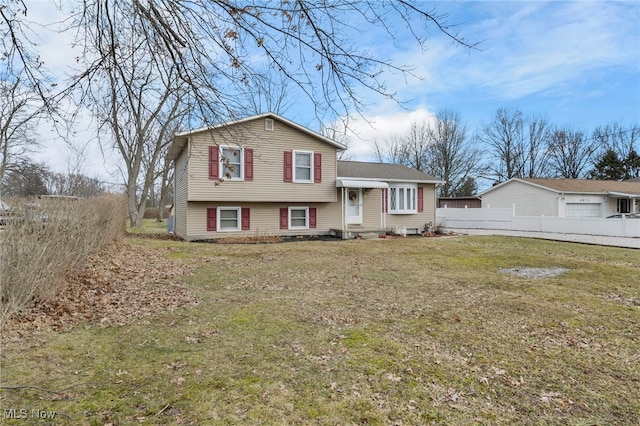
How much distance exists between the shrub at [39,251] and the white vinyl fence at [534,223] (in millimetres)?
19836

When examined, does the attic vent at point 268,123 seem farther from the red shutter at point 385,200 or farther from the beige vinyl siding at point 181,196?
the red shutter at point 385,200

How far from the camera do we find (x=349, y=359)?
360 cm

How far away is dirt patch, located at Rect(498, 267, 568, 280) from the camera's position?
26.7 feet

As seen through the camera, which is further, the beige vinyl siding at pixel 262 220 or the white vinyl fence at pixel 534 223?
the white vinyl fence at pixel 534 223

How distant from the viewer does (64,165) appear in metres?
25.9

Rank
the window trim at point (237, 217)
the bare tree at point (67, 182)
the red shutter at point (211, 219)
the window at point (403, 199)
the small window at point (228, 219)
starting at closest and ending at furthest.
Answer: the red shutter at point (211, 219) → the window trim at point (237, 217) → the small window at point (228, 219) → the window at point (403, 199) → the bare tree at point (67, 182)

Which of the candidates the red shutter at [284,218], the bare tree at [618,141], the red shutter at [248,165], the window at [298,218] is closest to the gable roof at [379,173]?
the window at [298,218]

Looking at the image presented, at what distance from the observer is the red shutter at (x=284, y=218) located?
54.3ft

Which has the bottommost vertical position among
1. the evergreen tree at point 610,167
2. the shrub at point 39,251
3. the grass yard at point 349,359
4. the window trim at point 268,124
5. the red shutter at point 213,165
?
the grass yard at point 349,359

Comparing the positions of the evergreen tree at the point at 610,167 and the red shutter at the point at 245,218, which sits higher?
the evergreen tree at the point at 610,167

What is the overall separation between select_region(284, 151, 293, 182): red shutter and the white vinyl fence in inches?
432

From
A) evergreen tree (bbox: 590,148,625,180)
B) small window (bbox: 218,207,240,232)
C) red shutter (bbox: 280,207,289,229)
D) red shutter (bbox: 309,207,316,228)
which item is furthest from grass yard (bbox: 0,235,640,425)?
evergreen tree (bbox: 590,148,625,180)

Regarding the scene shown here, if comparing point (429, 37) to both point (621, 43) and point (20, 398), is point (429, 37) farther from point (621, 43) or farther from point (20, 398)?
point (621, 43)

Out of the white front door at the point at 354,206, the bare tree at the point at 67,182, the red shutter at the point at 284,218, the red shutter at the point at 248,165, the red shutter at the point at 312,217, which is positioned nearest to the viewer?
the red shutter at the point at 248,165
